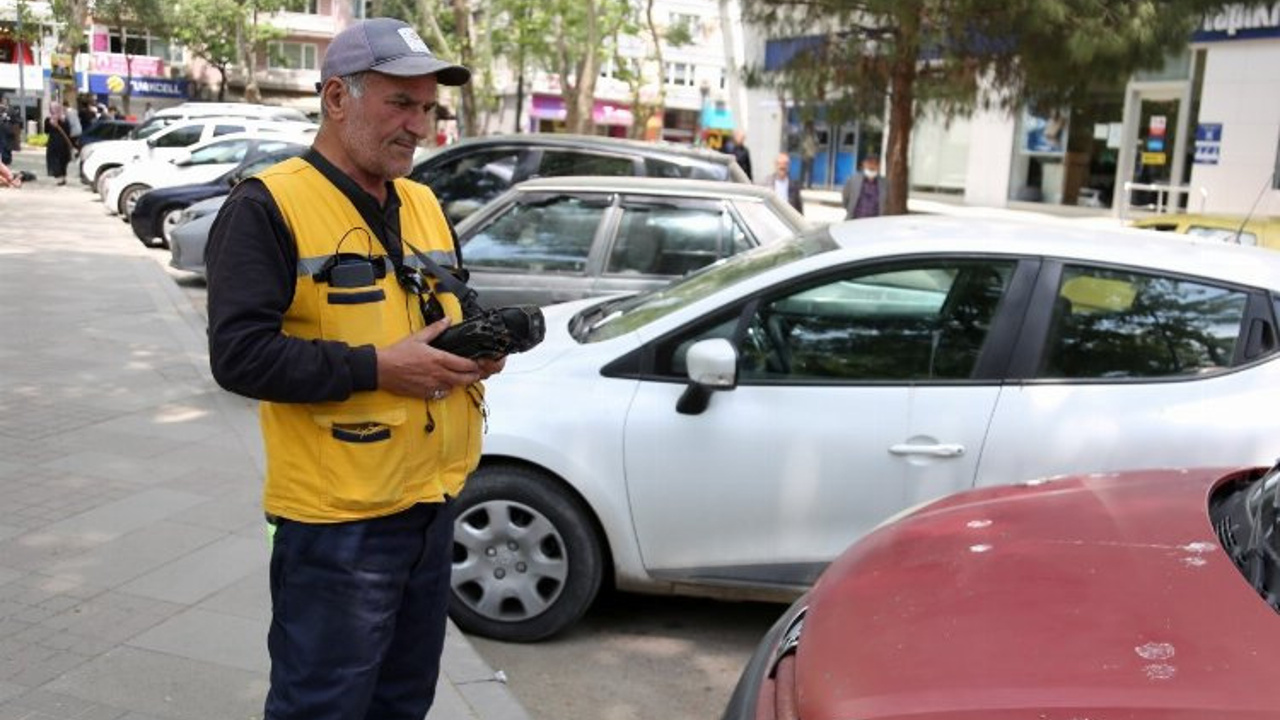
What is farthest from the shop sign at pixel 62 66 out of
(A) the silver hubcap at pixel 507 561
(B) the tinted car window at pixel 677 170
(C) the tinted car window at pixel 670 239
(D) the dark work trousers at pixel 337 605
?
(D) the dark work trousers at pixel 337 605

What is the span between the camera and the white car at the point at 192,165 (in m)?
17.8

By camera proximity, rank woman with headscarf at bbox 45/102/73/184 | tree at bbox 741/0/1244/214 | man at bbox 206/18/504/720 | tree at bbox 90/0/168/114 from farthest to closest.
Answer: tree at bbox 90/0/168/114 → woman with headscarf at bbox 45/102/73/184 → tree at bbox 741/0/1244/214 → man at bbox 206/18/504/720

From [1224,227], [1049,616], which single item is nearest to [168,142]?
[1224,227]

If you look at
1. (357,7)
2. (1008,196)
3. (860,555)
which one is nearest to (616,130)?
(357,7)

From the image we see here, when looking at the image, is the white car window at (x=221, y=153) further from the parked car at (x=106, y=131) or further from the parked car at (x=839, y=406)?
the parked car at (x=106, y=131)

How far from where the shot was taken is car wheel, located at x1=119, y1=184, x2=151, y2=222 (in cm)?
1864

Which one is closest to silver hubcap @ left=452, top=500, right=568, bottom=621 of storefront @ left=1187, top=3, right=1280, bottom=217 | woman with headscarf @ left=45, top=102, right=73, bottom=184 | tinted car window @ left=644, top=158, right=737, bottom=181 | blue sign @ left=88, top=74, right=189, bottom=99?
tinted car window @ left=644, top=158, right=737, bottom=181

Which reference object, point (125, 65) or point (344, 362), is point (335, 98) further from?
point (125, 65)

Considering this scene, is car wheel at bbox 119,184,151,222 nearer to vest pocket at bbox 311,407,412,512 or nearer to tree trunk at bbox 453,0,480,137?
tree trunk at bbox 453,0,480,137

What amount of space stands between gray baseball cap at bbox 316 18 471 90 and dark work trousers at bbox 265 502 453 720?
0.89m

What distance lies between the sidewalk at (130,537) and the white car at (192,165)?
859 cm

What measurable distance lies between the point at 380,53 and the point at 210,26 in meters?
58.7

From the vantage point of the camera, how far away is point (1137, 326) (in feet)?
13.6

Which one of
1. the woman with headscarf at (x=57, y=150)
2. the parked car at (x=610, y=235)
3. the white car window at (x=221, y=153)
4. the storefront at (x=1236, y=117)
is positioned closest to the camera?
the parked car at (x=610, y=235)
